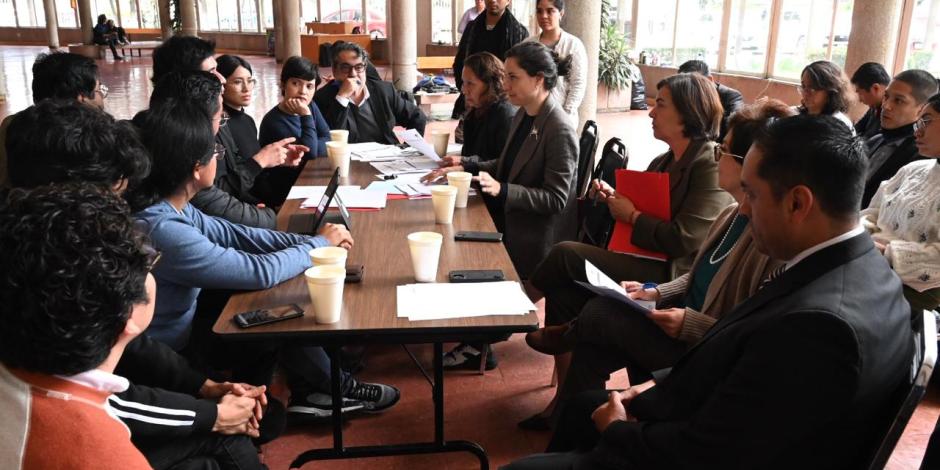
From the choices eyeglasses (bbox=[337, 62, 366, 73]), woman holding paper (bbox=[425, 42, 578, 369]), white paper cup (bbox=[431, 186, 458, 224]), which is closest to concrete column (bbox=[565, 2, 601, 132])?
eyeglasses (bbox=[337, 62, 366, 73])

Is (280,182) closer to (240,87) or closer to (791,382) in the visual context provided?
(240,87)

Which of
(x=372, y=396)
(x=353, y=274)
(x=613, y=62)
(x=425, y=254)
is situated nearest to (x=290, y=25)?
(x=613, y=62)

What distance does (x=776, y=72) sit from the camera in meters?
11.0

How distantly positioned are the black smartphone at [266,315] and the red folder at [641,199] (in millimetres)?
1333

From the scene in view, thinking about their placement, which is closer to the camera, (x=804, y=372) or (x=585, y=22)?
(x=804, y=372)

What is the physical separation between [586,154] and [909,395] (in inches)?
91.9

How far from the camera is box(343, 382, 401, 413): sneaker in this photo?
267 centimetres

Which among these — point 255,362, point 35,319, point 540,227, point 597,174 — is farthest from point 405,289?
point 597,174

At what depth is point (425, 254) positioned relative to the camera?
1.96 metres

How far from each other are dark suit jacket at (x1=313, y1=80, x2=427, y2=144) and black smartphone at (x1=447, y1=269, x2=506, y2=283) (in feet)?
7.73

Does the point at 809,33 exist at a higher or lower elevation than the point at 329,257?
higher

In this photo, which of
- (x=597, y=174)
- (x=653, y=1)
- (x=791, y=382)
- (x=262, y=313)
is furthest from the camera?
(x=653, y=1)

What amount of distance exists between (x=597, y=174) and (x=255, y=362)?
1.86 meters

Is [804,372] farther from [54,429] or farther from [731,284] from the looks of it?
[54,429]
